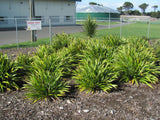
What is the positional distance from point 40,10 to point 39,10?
0.74 feet

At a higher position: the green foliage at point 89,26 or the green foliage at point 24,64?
the green foliage at point 89,26

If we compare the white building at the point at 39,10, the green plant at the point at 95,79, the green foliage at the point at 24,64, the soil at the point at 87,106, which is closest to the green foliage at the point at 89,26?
the green foliage at the point at 24,64

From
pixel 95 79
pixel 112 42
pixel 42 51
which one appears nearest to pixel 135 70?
pixel 95 79

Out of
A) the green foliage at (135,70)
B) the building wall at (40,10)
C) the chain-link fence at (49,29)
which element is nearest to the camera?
the green foliage at (135,70)

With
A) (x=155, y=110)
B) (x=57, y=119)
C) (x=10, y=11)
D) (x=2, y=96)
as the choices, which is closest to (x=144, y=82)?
(x=155, y=110)

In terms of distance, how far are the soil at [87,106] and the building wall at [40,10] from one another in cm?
2823

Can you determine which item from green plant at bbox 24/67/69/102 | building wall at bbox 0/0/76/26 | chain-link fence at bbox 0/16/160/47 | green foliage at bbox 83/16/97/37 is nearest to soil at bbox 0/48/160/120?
green plant at bbox 24/67/69/102

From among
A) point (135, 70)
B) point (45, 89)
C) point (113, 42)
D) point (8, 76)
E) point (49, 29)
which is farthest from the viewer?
point (49, 29)

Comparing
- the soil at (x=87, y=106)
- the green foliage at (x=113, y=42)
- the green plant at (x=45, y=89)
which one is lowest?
the soil at (x=87, y=106)

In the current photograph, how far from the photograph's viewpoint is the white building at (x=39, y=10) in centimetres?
3156

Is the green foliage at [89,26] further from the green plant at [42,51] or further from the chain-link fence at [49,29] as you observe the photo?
the green plant at [42,51]

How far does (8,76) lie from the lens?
491 centimetres

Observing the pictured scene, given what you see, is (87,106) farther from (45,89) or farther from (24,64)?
Result: (24,64)

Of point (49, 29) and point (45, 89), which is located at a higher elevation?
point (49, 29)
